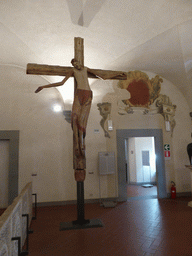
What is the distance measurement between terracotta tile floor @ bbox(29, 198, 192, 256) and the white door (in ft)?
4.65

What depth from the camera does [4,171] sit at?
673 centimetres

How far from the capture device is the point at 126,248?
3.48 meters

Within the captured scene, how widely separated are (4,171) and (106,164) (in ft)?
10.9

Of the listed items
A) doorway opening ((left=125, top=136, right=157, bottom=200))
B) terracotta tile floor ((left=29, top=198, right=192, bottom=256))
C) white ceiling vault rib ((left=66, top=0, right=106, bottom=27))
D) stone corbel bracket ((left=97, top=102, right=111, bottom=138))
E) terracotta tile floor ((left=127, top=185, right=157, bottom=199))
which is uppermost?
white ceiling vault rib ((left=66, top=0, right=106, bottom=27))

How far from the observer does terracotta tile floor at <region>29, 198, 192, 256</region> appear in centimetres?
343

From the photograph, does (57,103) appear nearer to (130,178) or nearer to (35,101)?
(35,101)

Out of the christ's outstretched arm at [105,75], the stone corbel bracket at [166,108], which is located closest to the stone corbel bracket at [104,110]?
the stone corbel bracket at [166,108]

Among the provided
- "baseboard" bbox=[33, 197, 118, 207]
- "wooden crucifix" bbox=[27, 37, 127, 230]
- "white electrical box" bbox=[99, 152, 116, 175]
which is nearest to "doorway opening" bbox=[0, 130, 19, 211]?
"baseboard" bbox=[33, 197, 118, 207]

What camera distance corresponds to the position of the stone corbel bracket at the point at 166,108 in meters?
7.73

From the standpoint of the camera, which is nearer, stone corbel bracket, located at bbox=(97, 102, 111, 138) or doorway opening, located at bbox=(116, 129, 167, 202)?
doorway opening, located at bbox=(116, 129, 167, 202)

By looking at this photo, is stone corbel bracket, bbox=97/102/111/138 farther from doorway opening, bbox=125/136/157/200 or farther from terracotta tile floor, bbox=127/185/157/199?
doorway opening, bbox=125/136/157/200

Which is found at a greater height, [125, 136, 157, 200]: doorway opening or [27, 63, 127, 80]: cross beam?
[27, 63, 127, 80]: cross beam

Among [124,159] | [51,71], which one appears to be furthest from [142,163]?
[51,71]

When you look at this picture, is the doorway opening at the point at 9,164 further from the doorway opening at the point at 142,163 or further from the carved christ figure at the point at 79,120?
the doorway opening at the point at 142,163
